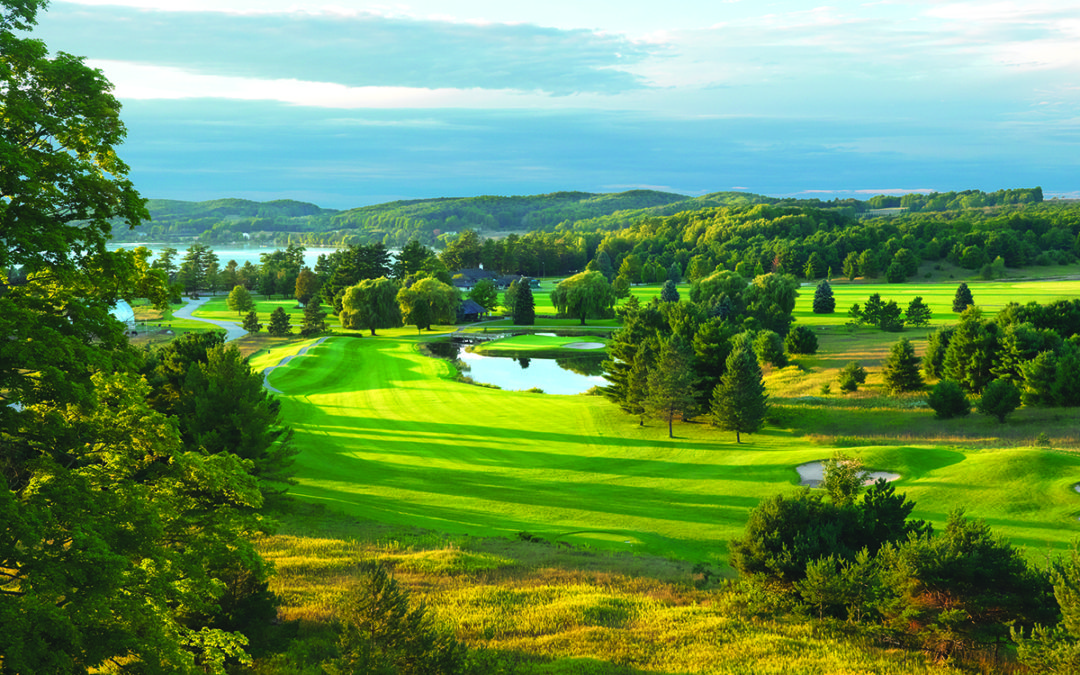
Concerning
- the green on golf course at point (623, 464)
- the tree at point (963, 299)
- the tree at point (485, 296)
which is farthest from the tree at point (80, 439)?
the tree at point (485, 296)

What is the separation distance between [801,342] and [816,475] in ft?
126

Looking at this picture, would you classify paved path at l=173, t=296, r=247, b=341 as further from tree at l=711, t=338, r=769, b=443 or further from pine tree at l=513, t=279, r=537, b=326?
tree at l=711, t=338, r=769, b=443

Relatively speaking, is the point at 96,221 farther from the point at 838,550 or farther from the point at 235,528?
the point at 838,550

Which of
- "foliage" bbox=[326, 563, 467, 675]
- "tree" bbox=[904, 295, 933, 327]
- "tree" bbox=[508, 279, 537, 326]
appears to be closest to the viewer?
"foliage" bbox=[326, 563, 467, 675]

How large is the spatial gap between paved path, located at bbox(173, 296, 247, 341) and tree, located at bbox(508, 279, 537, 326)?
1339 inches

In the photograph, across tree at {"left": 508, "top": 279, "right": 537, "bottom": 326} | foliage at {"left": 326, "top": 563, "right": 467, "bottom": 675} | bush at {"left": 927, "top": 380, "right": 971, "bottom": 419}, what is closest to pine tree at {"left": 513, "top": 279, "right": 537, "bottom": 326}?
tree at {"left": 508, "top": 279, "right": 537, "bottom": 326}

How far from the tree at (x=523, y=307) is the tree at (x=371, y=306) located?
15.5 m

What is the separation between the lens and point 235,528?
10.7 meters

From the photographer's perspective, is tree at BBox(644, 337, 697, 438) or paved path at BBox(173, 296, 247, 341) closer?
tree at BBox(644, 337, 697, 438)

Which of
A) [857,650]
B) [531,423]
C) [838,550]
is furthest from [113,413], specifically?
[531,423]

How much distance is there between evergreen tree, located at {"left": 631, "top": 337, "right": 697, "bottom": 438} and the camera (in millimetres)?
36406

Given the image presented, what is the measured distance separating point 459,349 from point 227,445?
55018mm

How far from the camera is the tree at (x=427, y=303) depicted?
87750mm

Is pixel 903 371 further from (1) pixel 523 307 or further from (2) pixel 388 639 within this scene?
(1) pixel 523 307
